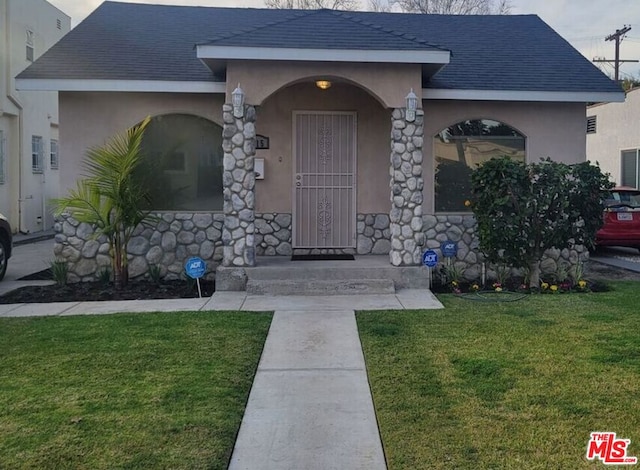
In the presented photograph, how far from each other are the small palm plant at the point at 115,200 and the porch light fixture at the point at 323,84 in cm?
270

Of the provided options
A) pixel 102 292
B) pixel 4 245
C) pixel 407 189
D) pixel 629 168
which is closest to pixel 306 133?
pixel 407 189

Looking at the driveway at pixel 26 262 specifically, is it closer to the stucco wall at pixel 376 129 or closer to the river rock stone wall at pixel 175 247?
the river rock stone wall at pixel 175 247

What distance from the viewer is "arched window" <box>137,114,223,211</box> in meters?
9.49

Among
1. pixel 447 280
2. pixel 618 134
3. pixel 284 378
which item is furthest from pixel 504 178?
pixel 618 134

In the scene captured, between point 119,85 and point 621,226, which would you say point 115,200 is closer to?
point 119,85

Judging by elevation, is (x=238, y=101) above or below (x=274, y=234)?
above

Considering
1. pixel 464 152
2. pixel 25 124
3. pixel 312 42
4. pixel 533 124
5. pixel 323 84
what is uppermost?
pixel 25 124

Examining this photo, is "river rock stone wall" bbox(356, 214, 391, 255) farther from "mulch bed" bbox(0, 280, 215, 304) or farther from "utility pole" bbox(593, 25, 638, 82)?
"utility pole" bbox(593, 25, 638, 82)

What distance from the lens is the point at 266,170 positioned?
9.89m

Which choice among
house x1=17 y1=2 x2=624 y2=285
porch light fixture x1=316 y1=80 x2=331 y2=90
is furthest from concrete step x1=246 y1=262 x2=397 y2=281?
porch light fixture x1=316 y1=80 x2=331 y2=90

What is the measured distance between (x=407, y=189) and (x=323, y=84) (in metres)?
2.22

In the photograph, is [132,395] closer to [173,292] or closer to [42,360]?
[42,360]

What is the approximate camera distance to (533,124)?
9875 mm

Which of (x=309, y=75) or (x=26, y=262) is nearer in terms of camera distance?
(x=309, y=75)
